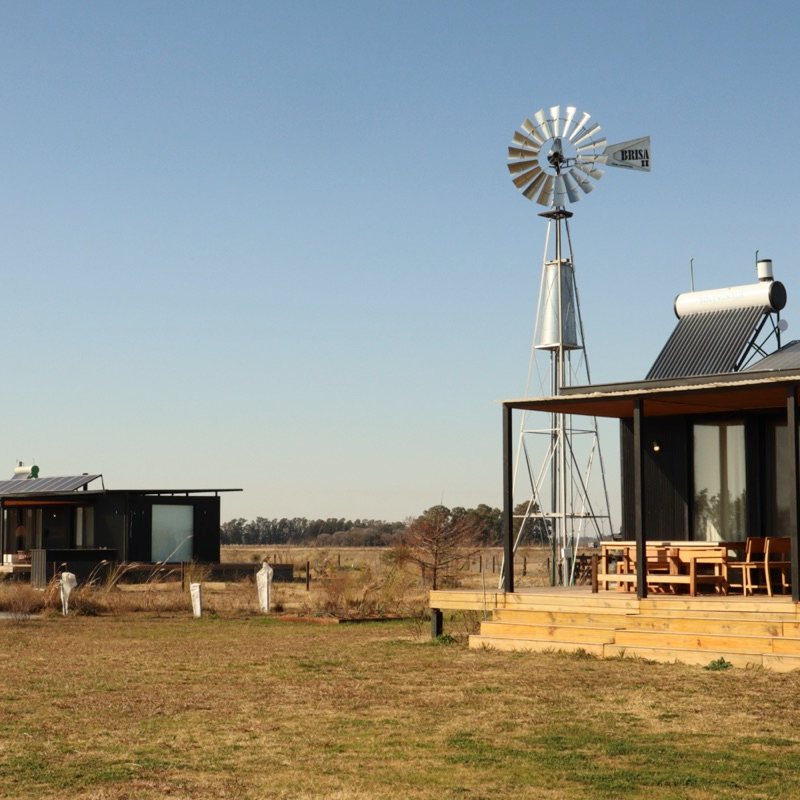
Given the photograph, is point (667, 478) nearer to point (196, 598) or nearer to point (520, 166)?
point (520, 166)

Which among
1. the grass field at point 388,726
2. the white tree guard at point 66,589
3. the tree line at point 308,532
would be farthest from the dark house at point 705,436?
the tree line at point 308,532

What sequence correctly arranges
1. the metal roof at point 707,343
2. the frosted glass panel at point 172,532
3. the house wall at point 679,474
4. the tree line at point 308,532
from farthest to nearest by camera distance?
the tree line at point 308,532 → the frosted glass panel at point 172,532 → the metal roof at point 707,343 → the house wall at point 679,474

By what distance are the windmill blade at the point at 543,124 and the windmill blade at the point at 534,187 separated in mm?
825

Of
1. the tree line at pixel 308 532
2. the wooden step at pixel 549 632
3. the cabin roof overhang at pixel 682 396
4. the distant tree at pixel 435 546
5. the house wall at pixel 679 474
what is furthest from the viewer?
the tree line at pixel 308 532

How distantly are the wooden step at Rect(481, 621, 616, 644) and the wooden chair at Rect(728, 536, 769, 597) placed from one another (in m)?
1.62

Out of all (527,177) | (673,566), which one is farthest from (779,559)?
(527,177)

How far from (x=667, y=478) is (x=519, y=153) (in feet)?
23.6

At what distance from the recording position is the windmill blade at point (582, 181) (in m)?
20.6

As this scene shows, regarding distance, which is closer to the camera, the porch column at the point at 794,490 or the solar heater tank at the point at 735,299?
the porch column at the point at 794,490

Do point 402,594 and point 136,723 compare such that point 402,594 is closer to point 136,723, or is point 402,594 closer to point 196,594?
point 196,594

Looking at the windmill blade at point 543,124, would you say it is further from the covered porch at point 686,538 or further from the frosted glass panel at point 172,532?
the frosted glass panel at point 172,532

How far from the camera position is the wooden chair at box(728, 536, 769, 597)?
44.1ft

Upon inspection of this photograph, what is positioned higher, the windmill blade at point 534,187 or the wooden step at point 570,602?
the windmill blade at point 534,187

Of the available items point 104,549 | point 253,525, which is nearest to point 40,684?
point 104,549
